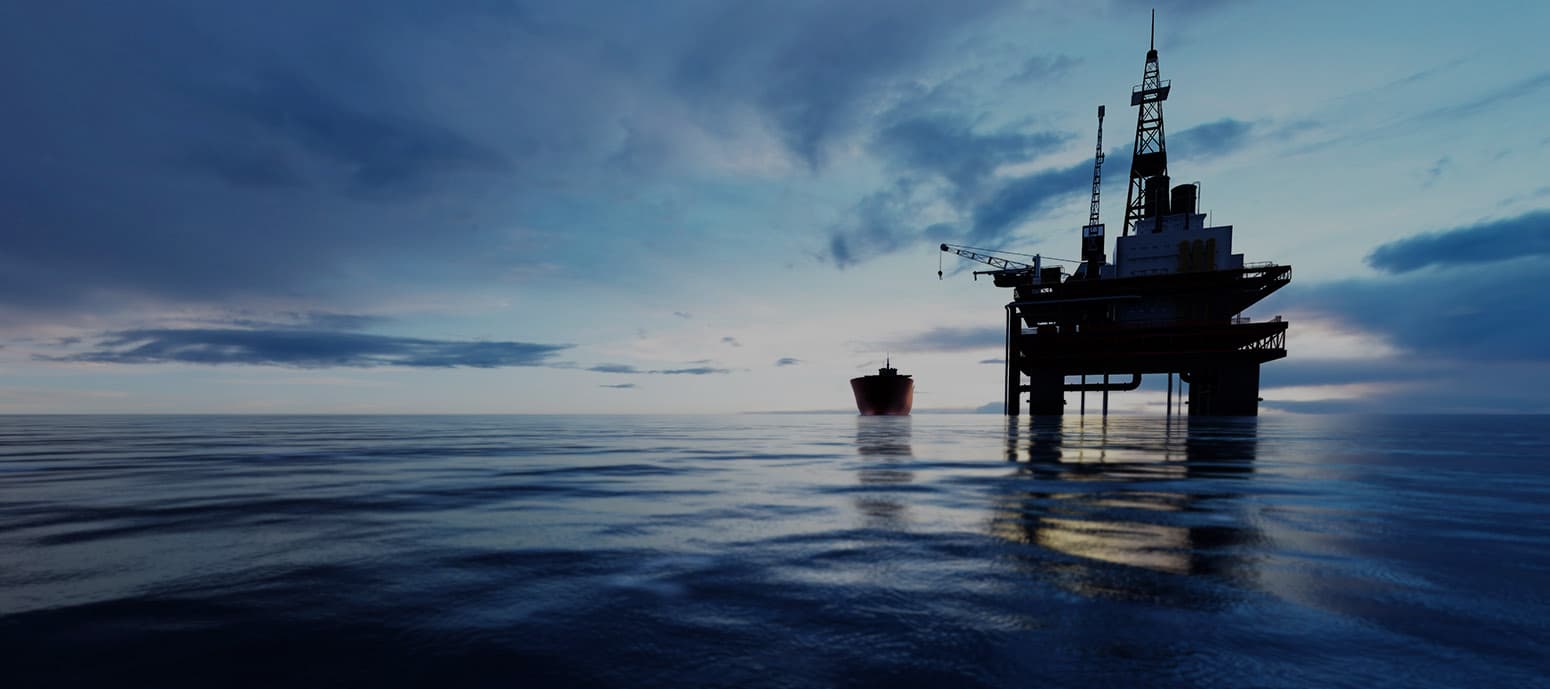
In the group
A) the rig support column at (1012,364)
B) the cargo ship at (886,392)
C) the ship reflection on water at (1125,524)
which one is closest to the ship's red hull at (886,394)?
the cargo ship at (886,392)

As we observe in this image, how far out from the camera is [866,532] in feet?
20.7

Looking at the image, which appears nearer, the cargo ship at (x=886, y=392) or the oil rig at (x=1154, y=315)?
the oil rig at (x=1154, y=315)

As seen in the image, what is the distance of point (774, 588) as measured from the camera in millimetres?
4277

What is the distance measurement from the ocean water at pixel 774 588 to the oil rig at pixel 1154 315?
53.8 metres

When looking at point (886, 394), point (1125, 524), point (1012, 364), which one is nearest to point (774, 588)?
point (1125, 524)

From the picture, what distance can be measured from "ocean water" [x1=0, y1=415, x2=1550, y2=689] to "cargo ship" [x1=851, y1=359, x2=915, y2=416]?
248 feet

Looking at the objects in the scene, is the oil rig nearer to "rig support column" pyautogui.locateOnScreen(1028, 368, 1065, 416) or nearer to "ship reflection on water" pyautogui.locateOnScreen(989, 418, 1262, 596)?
"rig support column" pyautogui.locateOnScreen(1028, 368, 1065, 416)

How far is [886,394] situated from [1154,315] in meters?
34.5

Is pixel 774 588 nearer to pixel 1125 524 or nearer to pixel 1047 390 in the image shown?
pixel 1125 524

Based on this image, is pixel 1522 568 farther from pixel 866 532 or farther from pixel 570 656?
pixel 570 656

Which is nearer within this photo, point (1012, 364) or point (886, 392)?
point (1012, 364)

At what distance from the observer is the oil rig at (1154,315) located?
5553 centimetres

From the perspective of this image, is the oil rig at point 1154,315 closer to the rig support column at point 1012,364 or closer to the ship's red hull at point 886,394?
the rig support column at point 1012,364

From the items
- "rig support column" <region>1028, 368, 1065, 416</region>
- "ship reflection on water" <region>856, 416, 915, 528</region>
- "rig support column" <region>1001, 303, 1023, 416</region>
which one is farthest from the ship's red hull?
"ship reflection on water" <region>856, 416, 915, 528</region>
